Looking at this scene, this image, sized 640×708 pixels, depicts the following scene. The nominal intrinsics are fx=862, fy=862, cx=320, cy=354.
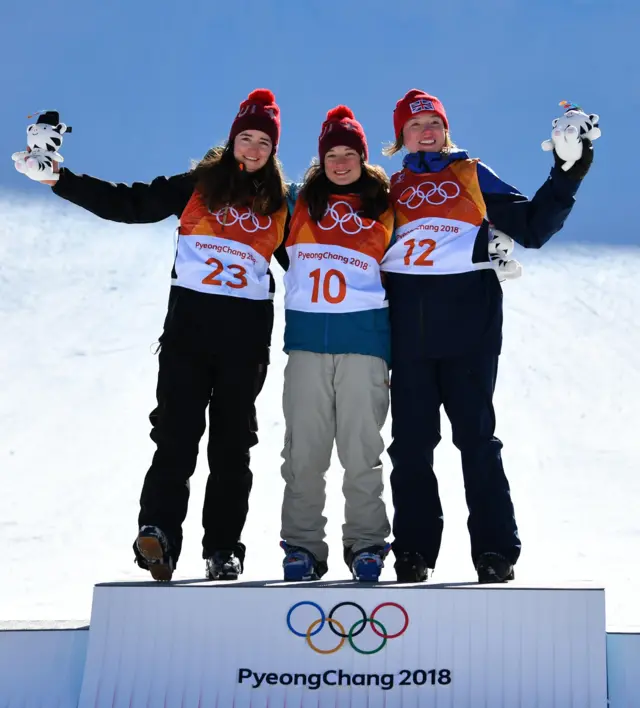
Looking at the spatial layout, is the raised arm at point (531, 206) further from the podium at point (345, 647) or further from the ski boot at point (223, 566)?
the ski boot at point (223, 566)

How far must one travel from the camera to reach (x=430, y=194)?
215cm

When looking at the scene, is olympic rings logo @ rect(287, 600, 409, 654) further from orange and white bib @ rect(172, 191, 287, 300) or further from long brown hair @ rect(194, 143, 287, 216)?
long brown hair @ rect(194, 143, 287, 216)

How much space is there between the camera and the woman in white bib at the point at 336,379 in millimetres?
2006

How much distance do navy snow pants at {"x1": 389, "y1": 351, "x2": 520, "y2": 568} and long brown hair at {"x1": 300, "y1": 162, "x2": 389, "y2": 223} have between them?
41cm

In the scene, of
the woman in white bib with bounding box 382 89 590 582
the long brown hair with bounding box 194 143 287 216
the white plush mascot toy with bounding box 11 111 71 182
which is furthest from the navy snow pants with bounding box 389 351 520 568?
the white plush mascot toy with bounding box 11 111 71 182

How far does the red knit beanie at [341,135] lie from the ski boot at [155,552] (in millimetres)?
1022

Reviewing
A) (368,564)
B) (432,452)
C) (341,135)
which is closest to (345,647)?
(368,564)

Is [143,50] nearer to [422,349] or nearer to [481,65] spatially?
[481,65]

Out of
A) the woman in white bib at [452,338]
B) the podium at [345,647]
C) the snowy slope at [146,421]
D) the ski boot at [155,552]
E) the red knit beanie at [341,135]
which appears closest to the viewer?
the podium at [345,647]

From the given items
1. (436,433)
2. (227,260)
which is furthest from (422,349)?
(227,260)

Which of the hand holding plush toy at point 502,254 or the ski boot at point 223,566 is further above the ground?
the hand holding plush toy at point 502,254

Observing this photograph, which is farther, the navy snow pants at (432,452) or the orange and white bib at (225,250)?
the orange and white bib at (225,250)

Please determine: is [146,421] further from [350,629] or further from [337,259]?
[350,629]

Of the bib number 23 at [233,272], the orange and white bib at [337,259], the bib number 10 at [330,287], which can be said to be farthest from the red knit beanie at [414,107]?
the bib number 23 at [233,272]
